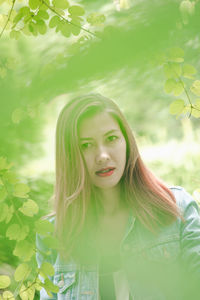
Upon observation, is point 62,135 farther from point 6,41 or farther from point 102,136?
point 6,41

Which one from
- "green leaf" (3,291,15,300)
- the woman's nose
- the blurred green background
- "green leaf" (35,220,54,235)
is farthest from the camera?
the woman's nose

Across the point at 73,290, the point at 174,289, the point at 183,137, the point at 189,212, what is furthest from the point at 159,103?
the point at 174,289

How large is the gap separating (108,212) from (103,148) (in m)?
0.19

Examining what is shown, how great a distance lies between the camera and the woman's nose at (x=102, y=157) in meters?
0.66

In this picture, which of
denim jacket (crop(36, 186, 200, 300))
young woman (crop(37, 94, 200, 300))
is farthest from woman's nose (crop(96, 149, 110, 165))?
denim jacket (crop(36, 186, 200, 300))

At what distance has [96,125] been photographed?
0.68m

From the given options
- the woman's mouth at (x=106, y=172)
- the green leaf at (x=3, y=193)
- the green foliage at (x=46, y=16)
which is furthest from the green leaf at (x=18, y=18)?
the woman's mouth at (x=106, y=172)

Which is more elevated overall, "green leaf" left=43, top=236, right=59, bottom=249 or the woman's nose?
the woman's nose

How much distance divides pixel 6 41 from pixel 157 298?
66 centimetres

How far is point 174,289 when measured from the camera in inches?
9.0

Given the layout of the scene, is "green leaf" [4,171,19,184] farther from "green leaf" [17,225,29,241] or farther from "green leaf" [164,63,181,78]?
"green leaf" [164,63,181,78]

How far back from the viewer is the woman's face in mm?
666

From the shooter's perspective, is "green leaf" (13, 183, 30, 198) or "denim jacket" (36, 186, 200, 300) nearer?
"green leaf" (13, 183, 30, 198)

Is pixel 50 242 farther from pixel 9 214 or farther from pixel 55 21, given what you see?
pixel 55 21
